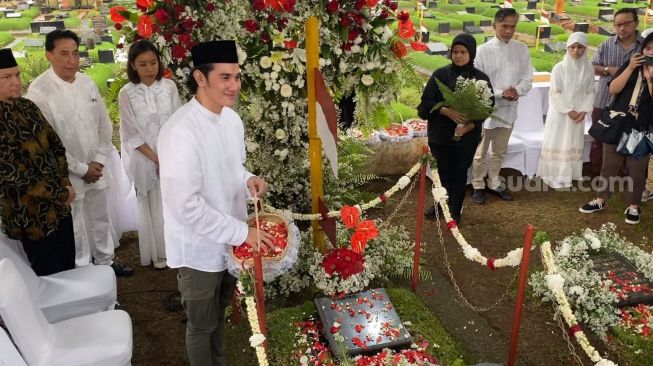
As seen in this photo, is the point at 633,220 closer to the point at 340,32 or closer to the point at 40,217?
the point at 340,32

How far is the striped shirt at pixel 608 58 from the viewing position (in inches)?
260

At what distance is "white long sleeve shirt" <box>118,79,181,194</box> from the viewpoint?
4613 mm

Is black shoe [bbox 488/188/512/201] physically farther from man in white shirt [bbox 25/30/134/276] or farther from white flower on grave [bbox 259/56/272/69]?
man in white shirt [bbox 25/30/134/276]

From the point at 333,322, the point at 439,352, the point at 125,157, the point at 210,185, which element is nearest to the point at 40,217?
the point at 125,157

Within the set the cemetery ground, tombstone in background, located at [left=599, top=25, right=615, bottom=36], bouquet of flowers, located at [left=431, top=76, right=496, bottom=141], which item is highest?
tombstone in background, located at [left=599, top=25, right=615, bottom=36]

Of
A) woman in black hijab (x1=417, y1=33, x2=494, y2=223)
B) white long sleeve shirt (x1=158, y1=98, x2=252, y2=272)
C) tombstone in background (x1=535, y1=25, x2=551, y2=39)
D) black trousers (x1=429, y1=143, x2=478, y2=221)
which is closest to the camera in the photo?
white long sleeve shirt (x1=158, y1=98, x2=252, y2=272)

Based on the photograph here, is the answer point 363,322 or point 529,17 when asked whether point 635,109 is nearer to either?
point 363,322

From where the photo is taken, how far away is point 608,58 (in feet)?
22.0

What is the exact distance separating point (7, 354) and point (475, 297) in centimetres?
362

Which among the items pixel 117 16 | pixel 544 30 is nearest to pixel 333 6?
pixel 117 16

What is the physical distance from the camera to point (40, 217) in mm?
3934

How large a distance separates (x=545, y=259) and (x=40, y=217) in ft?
11.3

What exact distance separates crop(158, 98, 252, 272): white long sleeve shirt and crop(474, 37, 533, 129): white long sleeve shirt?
409 centimetres

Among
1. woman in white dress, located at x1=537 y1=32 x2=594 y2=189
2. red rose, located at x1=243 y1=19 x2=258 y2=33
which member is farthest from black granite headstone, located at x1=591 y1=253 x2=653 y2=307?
red rose, located at x1=243 y1=19 x2=258 y2=33
